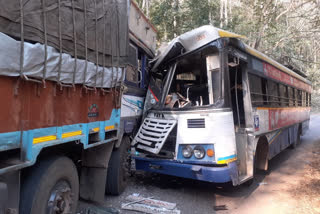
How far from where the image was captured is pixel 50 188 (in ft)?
8.36


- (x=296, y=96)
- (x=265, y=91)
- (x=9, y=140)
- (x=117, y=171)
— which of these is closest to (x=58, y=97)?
(x=9, y=140)

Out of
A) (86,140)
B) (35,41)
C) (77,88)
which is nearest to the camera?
(35,41)

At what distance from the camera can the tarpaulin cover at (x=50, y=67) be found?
1.92 meters

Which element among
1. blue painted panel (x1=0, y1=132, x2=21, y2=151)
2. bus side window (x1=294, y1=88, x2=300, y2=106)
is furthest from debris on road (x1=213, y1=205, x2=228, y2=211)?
bus side window (x1=294, y1=88, x2=300, y2=106)

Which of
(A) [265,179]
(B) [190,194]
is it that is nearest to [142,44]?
(B) [190,194]

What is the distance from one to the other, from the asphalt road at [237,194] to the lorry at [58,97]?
1.40 metres

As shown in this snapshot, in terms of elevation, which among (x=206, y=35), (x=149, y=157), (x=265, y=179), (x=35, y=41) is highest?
(x=206, y=35)

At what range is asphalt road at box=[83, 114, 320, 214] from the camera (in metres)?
4.31

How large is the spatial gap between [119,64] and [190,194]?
9.34 ft

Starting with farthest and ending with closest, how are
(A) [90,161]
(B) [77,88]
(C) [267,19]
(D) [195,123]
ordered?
(C) [267,19]
(D) [195,123]
(A) [90,161]
(B) [77,88]

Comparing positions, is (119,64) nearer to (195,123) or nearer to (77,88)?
(77,88)

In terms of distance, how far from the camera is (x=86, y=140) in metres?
3.13

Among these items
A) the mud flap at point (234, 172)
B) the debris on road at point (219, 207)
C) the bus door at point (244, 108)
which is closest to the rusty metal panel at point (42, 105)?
the mud flap at point (234, 172)

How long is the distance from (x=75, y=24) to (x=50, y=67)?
670 millimetres
